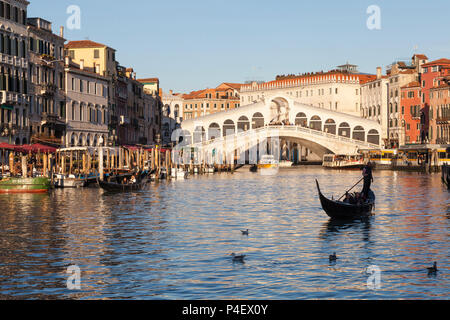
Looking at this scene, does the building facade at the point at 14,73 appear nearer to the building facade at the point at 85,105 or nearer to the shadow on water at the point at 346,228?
the building facade at the point at 85,105

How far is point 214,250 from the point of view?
17.0 metres

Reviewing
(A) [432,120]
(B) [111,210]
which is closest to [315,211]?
(B) [111,210]

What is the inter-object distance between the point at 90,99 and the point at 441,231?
4129 cm

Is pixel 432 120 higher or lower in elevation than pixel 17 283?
higher

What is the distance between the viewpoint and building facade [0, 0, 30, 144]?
4281 cm

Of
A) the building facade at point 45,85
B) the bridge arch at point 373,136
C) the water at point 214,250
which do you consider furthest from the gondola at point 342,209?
the bridge arch at point 373,136

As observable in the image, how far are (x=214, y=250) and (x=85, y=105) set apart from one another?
4203 cm

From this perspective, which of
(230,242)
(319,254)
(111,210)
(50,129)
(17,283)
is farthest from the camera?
(50,129)

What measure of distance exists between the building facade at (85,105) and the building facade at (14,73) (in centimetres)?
771

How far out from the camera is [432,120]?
75.9 m

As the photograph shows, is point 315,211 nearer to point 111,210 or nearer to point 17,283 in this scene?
point 111,210

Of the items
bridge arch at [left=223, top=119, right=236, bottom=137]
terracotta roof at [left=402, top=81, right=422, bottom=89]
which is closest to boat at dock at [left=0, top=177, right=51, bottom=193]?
terracotta roof at [left=402, top=81, right=422, bottom=89]

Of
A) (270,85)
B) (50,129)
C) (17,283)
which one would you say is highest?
(270,85)

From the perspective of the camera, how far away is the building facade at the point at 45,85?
4741 cm
